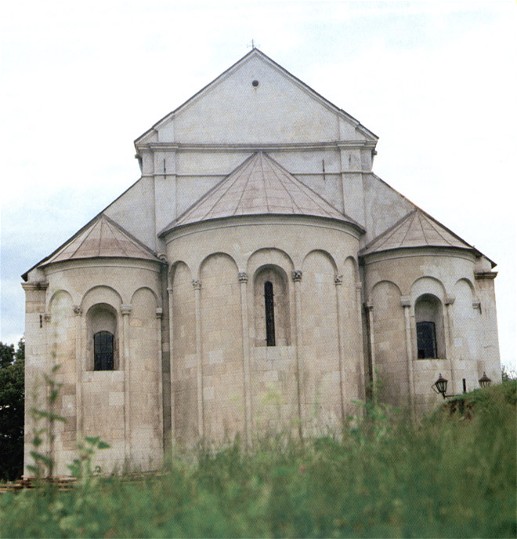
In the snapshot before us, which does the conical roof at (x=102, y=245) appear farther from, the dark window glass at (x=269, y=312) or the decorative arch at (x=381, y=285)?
the decorative arch at (x=381, y=285)

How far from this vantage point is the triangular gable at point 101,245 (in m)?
29.1

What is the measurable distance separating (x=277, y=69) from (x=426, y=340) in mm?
11324

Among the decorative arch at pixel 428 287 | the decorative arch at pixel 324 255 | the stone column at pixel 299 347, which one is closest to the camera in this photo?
the stone column at pixel 299 347

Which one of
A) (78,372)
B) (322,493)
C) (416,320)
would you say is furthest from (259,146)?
(322,493)

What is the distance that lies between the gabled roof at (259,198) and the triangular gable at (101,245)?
1.18 metres

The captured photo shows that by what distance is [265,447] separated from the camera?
12.2 meters

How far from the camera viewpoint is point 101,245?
2934 cm

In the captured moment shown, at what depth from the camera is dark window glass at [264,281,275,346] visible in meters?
27.4

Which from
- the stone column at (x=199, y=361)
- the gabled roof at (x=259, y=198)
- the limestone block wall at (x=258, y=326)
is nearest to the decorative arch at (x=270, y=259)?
the limestone block wall at (x=258, y=326)

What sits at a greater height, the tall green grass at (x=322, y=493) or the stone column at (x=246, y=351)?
the stone column at (x=246, y=351)

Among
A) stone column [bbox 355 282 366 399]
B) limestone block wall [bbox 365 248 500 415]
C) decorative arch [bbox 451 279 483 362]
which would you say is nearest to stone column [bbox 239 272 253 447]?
stone column [bbox 355 282 366 399]

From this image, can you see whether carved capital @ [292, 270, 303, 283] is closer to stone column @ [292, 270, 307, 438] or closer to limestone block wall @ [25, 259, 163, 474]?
stone column @ [292, 270, 307, 438]

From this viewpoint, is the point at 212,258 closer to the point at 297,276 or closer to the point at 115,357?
the point at 297,276

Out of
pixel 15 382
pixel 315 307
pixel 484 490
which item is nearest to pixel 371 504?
pixel 484 490
